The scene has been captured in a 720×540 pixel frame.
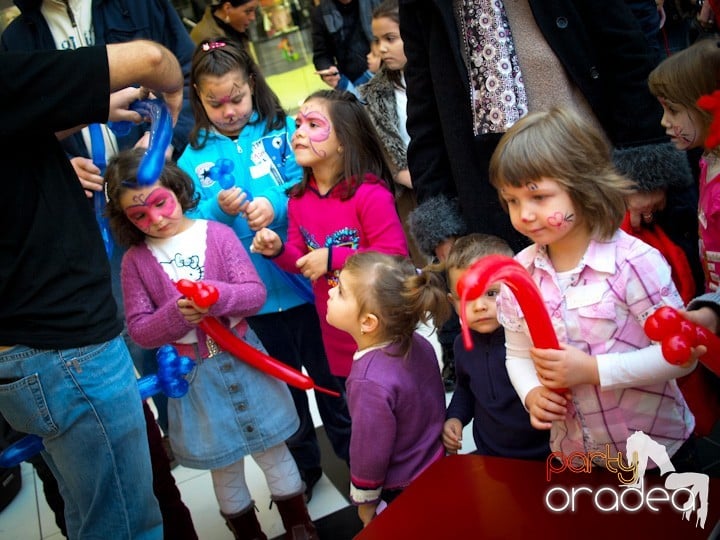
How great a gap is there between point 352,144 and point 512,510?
118cm

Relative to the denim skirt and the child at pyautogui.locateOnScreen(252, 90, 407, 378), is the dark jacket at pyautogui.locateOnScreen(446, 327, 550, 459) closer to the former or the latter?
the child at pyautogui.locateOnScreen(252, 90, 407, 378)

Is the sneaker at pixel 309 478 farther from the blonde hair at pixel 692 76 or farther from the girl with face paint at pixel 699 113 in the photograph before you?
the blonde hair at pixel 692 76

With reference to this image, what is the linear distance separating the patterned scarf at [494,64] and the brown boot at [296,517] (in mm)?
1130

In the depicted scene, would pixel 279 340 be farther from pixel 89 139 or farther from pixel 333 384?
pixel 89 139

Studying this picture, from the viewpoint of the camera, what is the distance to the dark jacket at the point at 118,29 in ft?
6.86

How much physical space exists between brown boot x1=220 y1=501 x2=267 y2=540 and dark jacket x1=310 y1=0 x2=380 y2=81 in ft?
7.51

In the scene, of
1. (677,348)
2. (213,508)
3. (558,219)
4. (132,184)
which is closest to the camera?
(677,348)

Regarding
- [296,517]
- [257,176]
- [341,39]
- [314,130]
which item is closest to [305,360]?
[296,517]

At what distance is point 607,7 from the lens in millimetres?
1386

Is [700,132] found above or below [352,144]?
below

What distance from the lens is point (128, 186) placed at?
1681 mm

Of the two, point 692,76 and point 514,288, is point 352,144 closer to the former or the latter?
point 692,76

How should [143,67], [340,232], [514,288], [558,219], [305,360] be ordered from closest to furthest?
[514,288] → [558,219] → [143,67] → [340,232] → [305,360]

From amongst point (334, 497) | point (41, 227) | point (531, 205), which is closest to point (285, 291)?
point (334, 497)
